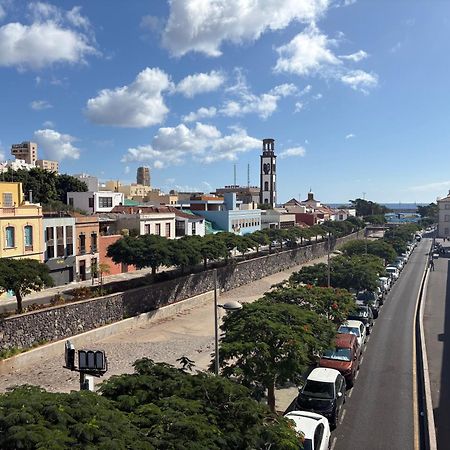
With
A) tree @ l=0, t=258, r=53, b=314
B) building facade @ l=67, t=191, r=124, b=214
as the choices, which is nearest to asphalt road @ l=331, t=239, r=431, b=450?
tree @ l=0, t=258, r=53, b=314

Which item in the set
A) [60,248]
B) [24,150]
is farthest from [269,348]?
[24,150]

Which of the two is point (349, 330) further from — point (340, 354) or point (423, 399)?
point (423, 399)

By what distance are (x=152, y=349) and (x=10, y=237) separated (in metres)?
15.1

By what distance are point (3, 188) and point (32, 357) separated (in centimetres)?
1791

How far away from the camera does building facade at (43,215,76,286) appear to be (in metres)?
38.4

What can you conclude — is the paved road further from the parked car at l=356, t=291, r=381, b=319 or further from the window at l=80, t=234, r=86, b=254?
the window at l=80, t=234, r=86, b=254

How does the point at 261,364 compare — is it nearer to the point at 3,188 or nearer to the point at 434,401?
the point at 434,401

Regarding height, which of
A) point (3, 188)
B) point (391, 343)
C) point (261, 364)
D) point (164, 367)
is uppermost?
point (3, 188)

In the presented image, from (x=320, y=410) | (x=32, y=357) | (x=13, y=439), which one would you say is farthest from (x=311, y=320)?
(x=32, y=357)

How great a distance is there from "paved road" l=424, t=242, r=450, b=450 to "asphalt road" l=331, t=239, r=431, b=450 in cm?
93

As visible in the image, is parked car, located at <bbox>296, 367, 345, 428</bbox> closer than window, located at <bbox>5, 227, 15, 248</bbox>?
Yes

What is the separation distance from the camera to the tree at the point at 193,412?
782cm

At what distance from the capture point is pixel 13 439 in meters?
6.55

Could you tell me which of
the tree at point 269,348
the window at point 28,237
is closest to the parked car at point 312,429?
the tree at point 269,348
